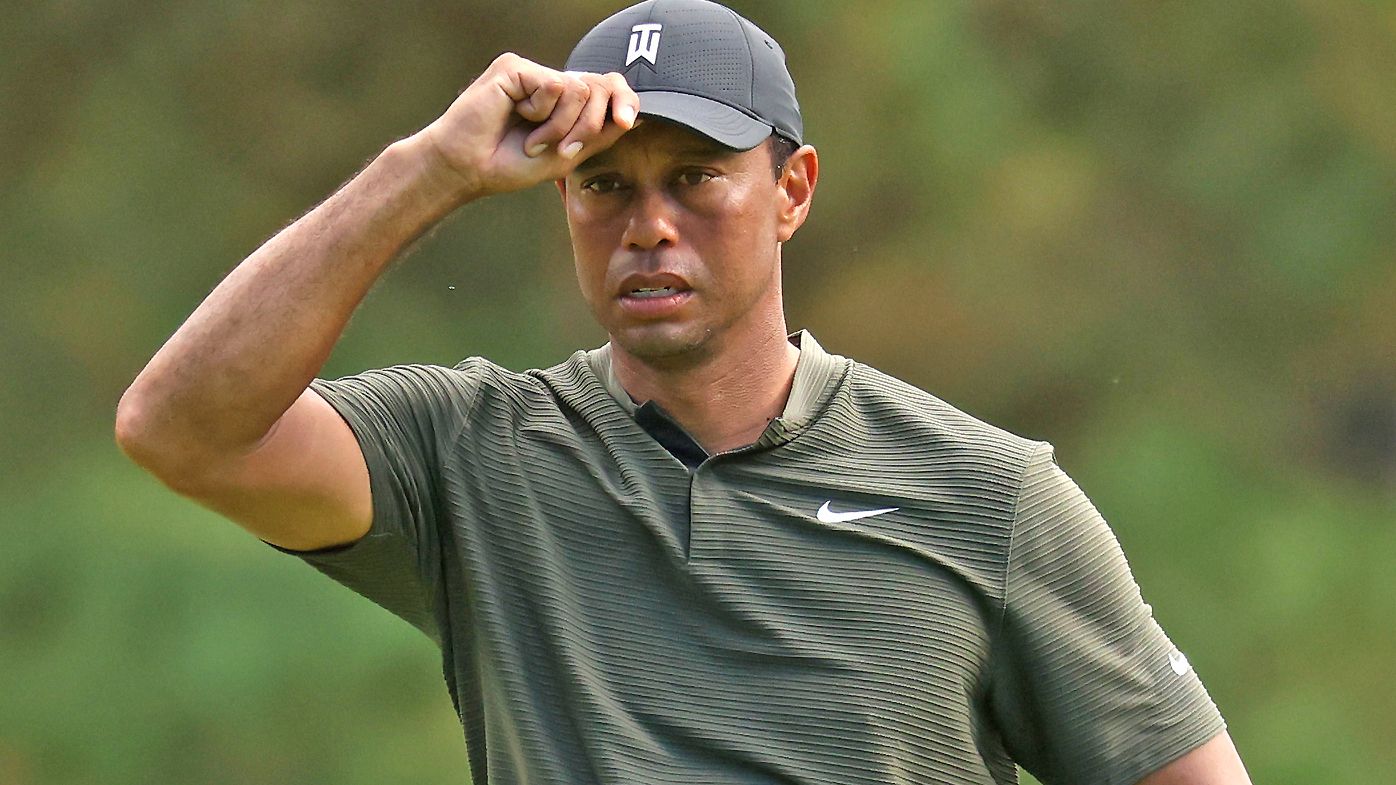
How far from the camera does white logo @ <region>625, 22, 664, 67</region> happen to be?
2.25m

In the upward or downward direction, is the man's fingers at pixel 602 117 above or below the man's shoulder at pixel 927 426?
above

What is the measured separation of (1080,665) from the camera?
2152 millimetres

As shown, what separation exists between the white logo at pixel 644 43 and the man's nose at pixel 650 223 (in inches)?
6.9

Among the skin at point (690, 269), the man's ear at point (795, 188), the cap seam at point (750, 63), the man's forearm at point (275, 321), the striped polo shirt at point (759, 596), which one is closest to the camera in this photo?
the man's forearm at point (275, 321)

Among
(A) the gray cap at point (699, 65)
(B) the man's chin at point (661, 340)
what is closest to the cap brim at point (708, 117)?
(A) the gray cap at point (699, 65)

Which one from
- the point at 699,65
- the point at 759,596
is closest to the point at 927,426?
the point at 759,596

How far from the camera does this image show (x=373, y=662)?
5914mm

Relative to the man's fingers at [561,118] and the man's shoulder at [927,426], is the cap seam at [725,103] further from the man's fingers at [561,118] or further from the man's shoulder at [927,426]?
the man's shoulder at [927,426]

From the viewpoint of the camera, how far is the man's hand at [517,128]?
199 centimetres

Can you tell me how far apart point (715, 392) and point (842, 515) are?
237mm

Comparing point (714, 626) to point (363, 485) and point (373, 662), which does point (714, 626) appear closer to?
point (363, 485)

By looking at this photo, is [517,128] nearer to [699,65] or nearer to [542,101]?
[542,101]

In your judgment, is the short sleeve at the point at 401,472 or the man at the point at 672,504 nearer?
the man at the point at 672,504

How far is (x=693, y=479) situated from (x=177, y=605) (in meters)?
4.10
